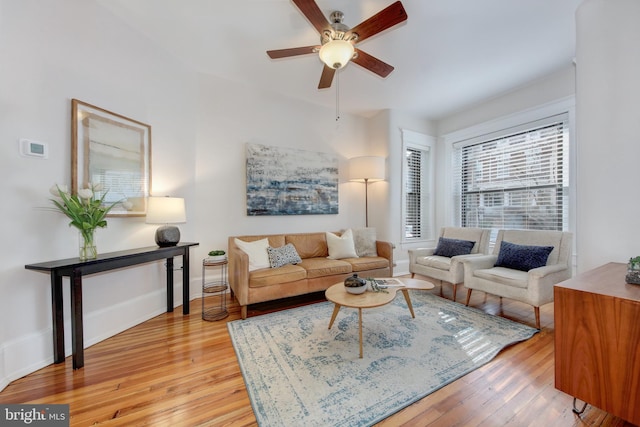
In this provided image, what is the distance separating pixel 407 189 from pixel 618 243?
9.07 feet

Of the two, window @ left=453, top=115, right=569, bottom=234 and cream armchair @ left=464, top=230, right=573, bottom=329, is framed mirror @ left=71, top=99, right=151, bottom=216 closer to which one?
cream armchair @ left=464, top=230, right=573, bottom=329

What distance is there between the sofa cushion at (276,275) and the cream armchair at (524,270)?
194 cm

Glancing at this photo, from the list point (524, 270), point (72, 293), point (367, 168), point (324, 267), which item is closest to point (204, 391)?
point (72, 293)

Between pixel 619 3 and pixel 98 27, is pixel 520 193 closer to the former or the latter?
pixel 619 3

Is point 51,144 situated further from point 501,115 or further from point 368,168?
point 501,115

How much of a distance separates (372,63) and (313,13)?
711mm

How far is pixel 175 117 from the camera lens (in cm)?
296

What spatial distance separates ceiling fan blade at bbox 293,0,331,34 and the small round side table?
2.44 m

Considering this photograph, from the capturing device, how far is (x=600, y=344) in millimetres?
1238

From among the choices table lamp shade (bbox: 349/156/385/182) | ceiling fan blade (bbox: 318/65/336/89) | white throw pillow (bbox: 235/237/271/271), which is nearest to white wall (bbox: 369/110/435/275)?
table lamp shade (bbox: 349/156/385/182)

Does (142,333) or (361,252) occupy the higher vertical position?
(361,252)

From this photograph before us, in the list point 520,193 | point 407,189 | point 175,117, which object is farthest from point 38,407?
point 520,193

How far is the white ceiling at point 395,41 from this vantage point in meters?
2.10

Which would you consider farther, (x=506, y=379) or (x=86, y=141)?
(x=86, y=141)
